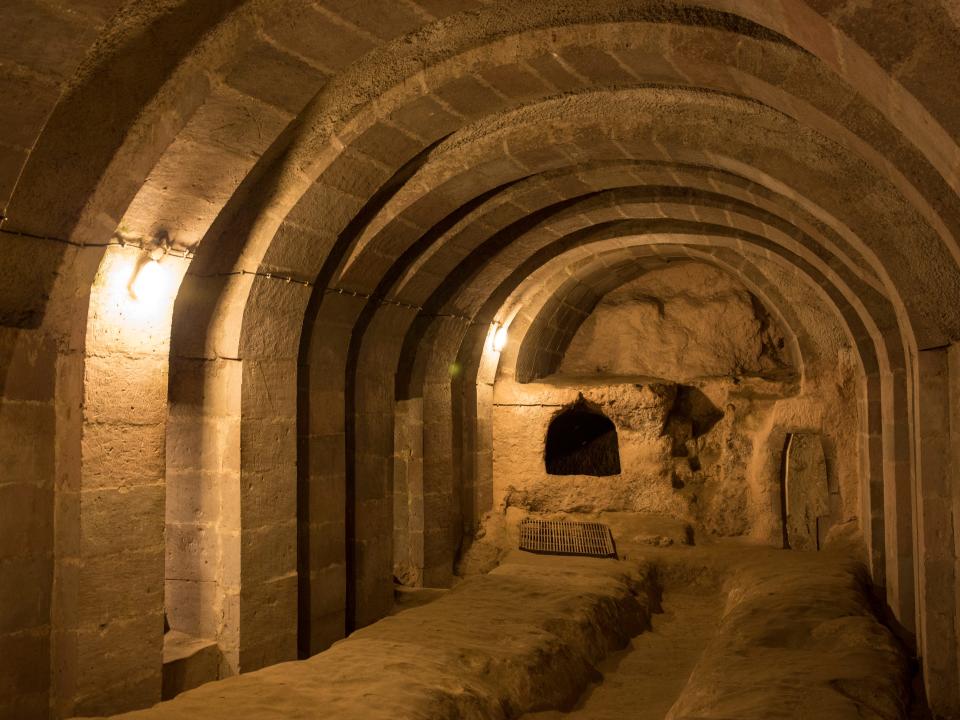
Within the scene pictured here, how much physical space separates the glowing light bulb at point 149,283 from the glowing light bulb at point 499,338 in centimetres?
600

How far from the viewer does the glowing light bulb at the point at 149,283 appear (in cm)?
522

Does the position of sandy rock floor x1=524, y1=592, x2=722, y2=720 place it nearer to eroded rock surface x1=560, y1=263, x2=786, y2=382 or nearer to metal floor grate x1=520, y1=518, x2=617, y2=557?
metal floor grate x1=520, y1=518, x2=617, y2=557

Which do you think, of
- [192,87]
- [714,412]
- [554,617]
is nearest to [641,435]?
[714,412]

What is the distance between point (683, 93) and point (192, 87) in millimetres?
2997

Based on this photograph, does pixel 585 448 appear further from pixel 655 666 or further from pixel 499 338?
pixel 655 666

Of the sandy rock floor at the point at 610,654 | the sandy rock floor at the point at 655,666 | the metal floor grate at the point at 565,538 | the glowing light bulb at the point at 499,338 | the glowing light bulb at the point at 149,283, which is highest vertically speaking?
the glowing light bulb at the point at 499,338

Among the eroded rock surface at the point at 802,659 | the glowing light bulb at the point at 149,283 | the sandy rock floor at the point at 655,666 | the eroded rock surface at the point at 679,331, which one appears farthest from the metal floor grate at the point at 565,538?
the glowing light bulb at the point at 149,283

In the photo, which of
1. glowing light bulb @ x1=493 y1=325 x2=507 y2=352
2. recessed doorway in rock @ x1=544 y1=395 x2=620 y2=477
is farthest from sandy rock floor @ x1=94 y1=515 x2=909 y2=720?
recessed doorway in rock @ x1=544 y1=395 x2=620 y2=477

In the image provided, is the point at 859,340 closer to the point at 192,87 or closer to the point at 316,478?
the point at 316,478

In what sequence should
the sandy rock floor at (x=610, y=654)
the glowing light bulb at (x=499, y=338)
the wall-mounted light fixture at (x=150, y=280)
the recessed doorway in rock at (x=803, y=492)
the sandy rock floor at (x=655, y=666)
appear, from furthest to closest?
the glowing light bulb at (x=499, y=338)
the recessed doorway in rock at (x=803, y=492)
the sandy rock floor at (x=655, y=666)
the wall-mounted light fixture at (x=150, y=280)
the sandy rock floor at (x=610, y=654)

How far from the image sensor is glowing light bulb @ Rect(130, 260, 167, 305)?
17.1 ft

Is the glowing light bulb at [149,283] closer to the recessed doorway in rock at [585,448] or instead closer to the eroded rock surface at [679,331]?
the eroded rock surface at [679,331]

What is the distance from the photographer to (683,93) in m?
5.40

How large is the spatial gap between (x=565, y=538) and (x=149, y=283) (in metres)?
6.75
